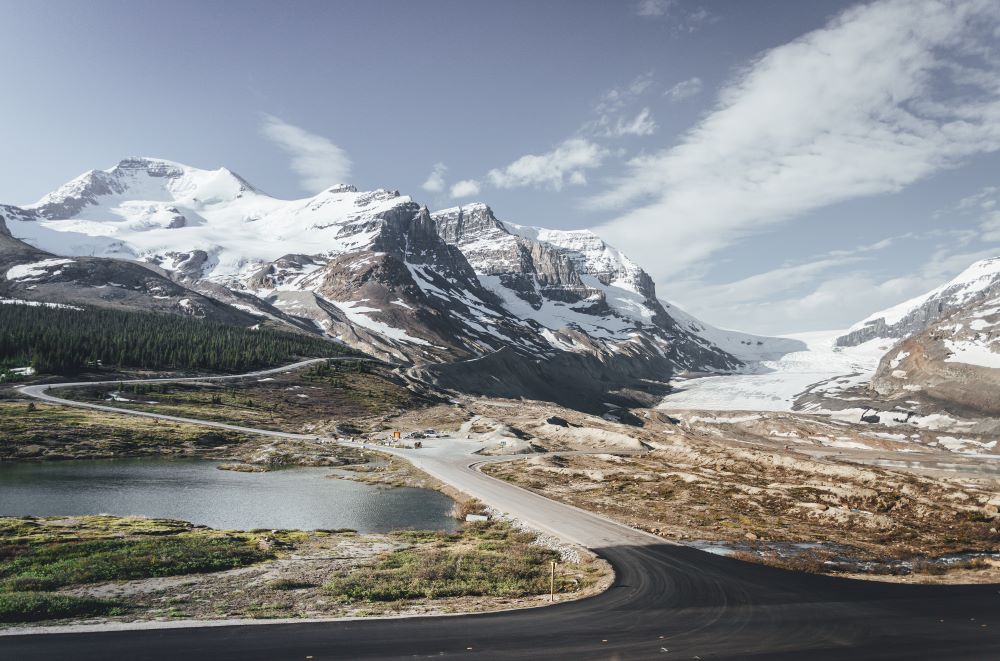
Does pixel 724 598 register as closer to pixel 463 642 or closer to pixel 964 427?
pixel 463 642

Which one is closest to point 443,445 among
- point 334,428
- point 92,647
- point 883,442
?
point 334,428

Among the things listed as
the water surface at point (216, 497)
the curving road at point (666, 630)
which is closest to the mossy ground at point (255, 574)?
the curving road at point (666, 630)

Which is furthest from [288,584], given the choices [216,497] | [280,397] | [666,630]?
[280,397]

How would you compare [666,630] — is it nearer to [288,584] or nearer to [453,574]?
[453,574]

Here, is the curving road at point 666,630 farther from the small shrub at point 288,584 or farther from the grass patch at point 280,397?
the grass patch at point 280,397

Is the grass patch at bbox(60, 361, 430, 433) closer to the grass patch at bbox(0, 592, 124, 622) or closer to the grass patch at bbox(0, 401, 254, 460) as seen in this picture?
the grass patch at bbox(0, 401, 254, 460)

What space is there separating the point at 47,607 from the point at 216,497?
129 feet

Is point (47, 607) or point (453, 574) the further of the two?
point (453, 574)

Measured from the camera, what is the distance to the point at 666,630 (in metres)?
19.2

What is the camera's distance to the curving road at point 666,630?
16.3 m

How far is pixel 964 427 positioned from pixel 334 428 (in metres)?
185

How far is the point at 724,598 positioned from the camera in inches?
915

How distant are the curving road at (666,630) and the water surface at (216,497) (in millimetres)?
24626

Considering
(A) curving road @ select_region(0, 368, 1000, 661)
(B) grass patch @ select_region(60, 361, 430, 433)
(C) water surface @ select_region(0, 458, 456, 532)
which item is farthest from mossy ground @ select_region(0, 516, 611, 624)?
(B) grass patch @ select_region(60, 361, 430, 433)
